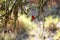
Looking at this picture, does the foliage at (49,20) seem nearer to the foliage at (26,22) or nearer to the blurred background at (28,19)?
the blurred background at (28,19)

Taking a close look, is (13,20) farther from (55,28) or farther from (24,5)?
(55,28)

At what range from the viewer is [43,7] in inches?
68.6

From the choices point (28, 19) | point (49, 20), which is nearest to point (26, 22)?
point (28, 19)

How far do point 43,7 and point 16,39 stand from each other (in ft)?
1.09

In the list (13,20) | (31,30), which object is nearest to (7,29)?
(13,20)

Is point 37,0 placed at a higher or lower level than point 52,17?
higher

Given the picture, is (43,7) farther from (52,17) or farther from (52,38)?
(52,38)

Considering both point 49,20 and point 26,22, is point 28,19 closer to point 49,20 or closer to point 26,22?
point 26,22

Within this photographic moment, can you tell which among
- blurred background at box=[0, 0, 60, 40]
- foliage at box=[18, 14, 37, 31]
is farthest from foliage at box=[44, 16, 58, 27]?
foliage at box=[18, 14, 37, 31]

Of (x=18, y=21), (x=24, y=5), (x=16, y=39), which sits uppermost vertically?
(x=24, y=5)

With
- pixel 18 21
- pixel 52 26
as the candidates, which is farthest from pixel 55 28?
pixel 18 21

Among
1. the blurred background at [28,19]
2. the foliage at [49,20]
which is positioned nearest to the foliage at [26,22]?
the blurred background at [28,19]

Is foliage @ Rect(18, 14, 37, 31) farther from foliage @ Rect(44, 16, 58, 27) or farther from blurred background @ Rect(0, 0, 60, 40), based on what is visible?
foliage @ Rect(44, 16, 58, 27)

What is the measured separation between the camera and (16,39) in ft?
5.75
